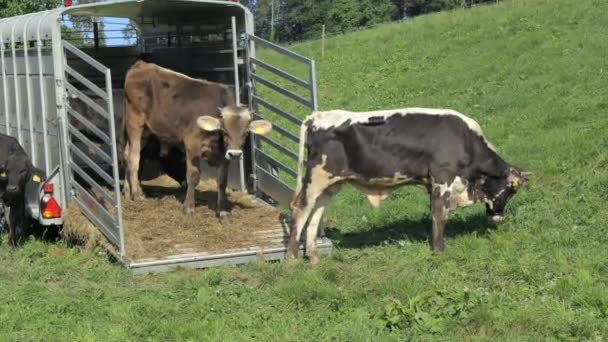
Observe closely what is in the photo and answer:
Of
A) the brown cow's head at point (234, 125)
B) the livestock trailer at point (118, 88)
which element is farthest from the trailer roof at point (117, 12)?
the brown cow's head at point (234, 125)

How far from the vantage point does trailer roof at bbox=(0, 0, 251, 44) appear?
9391mm

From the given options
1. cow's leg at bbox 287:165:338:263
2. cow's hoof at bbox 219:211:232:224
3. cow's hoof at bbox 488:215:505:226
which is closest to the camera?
cow's leg at bbox 287:165:338:263

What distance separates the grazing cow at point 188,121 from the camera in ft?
31.8

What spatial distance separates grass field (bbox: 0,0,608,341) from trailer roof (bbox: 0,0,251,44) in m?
2.78

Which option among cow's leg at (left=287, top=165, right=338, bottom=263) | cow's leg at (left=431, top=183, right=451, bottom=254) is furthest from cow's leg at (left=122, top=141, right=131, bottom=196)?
cow's leg at (left=431, top=183, right=451, bottom=254)

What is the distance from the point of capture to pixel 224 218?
9875mm

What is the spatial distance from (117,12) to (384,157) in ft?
15.3

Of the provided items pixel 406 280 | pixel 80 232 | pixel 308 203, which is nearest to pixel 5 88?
pixel 80 232

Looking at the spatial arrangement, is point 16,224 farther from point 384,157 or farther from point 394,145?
point 394,145

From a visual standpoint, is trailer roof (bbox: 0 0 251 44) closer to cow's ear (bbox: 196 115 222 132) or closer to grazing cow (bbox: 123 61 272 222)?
grazing cow (bbox: 123 61 272 222)

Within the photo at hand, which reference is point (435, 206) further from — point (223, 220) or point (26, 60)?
point (26, 60)

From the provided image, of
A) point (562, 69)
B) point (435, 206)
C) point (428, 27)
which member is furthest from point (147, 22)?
point (428, 27)

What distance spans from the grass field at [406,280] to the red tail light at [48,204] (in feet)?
1.46

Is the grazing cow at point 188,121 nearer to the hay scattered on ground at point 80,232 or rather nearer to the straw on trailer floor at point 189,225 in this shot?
the straw on trailer floor at point 189,225
